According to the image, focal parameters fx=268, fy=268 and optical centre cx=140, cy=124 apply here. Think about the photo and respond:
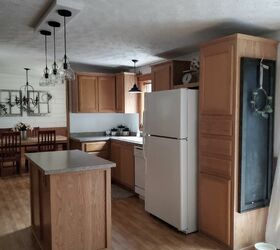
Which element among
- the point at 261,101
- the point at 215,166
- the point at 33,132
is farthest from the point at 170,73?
the point at 33,132

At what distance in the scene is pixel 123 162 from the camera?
182 inches

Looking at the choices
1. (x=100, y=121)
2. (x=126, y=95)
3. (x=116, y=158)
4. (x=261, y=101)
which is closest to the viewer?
(x=261, y=101)

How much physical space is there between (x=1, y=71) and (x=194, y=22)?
6097 millimetres

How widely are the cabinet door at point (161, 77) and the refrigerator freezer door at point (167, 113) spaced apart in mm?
521

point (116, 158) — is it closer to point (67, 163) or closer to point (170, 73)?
point (170, 73)

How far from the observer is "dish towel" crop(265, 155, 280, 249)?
2.66m

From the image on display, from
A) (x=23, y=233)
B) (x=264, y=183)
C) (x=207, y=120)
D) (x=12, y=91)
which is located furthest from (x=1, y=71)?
(x=264, y=183)

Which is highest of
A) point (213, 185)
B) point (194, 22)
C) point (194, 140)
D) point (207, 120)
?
point (194, 22)

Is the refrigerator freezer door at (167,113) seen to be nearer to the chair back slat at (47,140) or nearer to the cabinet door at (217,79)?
the cabinet door at (217,79)

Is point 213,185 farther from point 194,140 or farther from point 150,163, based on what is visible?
point 150,163

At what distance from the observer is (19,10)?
2375mm

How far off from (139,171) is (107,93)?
1.99 m

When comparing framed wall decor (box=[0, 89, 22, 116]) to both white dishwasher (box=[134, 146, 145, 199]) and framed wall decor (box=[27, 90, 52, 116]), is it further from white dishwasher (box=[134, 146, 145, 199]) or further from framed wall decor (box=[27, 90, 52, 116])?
white dishwasher (box=[134, 146, 145, 199])

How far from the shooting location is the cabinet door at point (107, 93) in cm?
537
